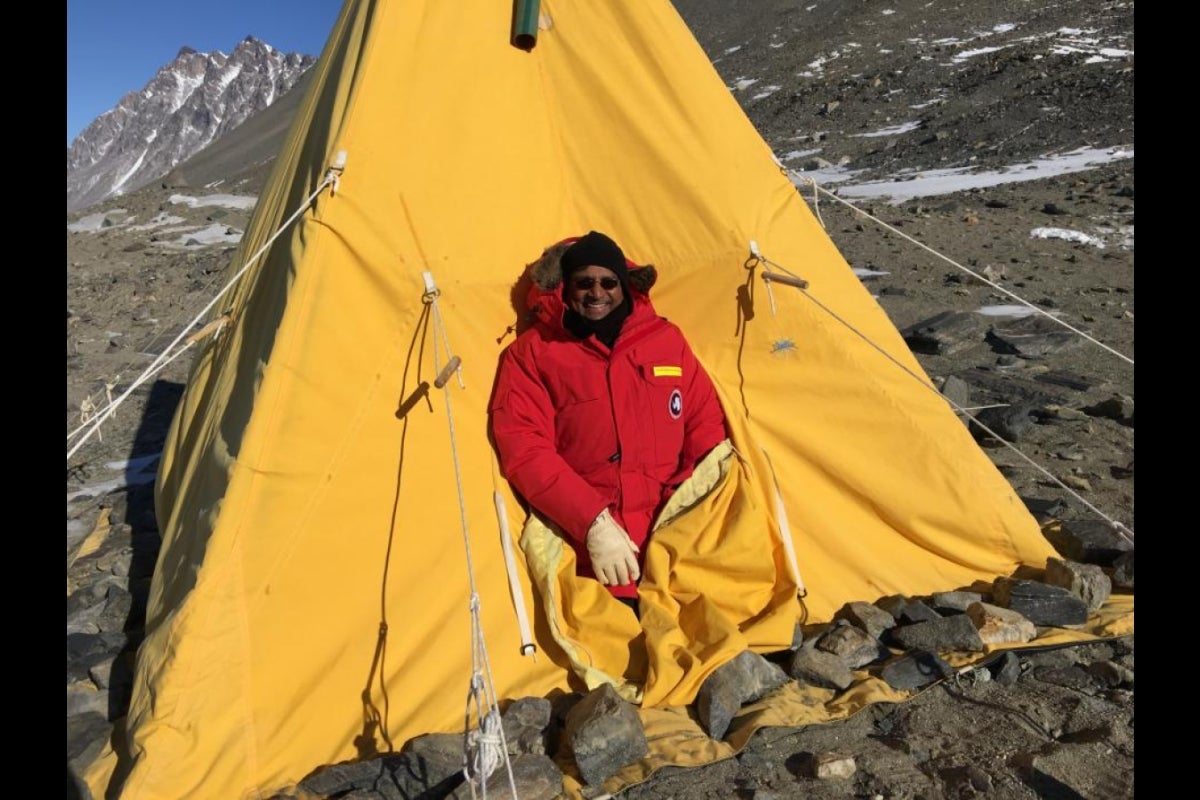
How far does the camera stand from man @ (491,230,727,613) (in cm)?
347

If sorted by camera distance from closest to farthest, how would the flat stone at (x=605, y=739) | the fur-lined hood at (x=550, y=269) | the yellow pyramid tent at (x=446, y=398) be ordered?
the flat stone at (x=605, y=739) → the yellow pyramid tent at (x=446, y=398) → the fur-lined hood at (x=550, y=269)

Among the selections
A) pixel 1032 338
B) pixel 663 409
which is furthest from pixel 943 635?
pixel 1032 338

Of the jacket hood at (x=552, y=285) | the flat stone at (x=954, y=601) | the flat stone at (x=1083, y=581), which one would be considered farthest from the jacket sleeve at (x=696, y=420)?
the flat stone at (x=1083, y=581)

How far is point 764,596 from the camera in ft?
11.7

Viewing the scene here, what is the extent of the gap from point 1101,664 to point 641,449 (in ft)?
6.12

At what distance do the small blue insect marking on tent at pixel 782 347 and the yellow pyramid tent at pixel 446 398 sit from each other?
0.05 ft

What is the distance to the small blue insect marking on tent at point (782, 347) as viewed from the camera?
3771 mm

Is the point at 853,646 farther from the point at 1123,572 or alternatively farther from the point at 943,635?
the point at 1123,572

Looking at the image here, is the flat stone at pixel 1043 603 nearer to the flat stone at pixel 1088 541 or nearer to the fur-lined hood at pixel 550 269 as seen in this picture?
the flat stone at pixel 1088 541

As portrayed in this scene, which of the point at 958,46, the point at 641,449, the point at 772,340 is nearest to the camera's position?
the point at 641,449

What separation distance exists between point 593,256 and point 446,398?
0.83m

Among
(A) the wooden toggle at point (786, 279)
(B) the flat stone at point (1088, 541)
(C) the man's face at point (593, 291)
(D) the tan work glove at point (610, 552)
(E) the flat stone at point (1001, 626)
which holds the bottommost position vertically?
(B) the flat stone at point (1088, 541)
